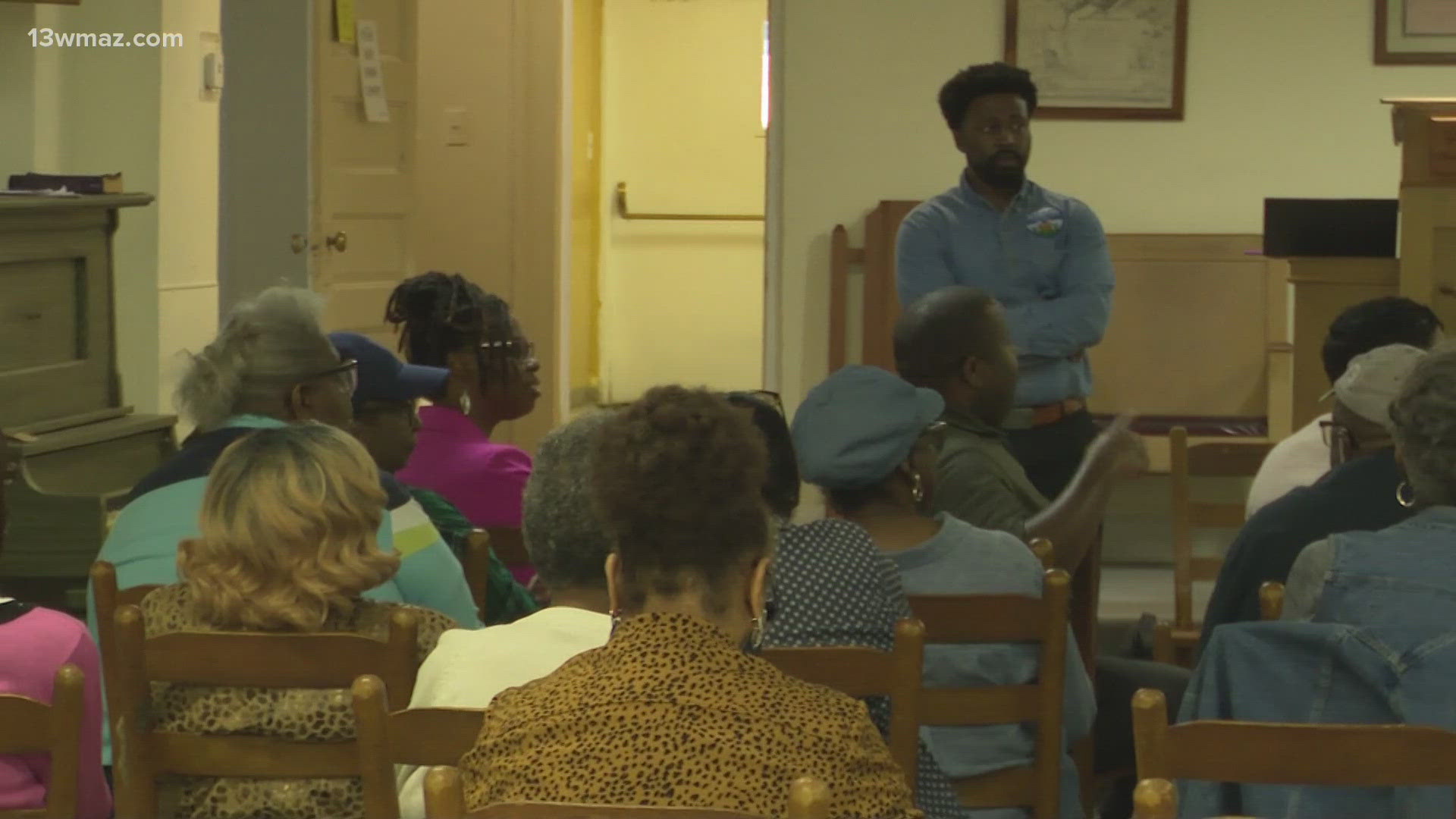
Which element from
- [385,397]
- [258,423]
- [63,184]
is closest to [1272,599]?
[258,423]

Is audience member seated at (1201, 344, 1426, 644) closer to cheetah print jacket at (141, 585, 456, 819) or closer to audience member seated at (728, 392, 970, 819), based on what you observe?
audience member seated at (728, 392, 970, 819)

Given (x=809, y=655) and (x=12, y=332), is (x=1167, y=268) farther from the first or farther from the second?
(x=809, y=655)

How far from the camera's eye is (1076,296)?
4.48 m

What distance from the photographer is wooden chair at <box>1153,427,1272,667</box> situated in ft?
13.5

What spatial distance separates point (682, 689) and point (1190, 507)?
2915 mm

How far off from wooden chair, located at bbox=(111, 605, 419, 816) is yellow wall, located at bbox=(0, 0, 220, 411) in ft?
11.8

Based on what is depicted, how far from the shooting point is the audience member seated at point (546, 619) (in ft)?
6.20

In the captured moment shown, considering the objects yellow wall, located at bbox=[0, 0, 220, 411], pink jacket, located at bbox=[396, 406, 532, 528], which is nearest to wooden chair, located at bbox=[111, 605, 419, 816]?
pink jacket, located at bbox=[396, 406, 532, 528]

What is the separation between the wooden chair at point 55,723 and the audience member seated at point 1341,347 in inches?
93.1

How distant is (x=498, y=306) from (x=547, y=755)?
92.2 inches

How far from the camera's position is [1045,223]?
4.51 meters

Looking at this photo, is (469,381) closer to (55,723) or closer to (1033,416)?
(1033,416)

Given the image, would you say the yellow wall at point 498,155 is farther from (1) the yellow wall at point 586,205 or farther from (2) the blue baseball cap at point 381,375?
(2) the blue baseball cap at point 381,375
